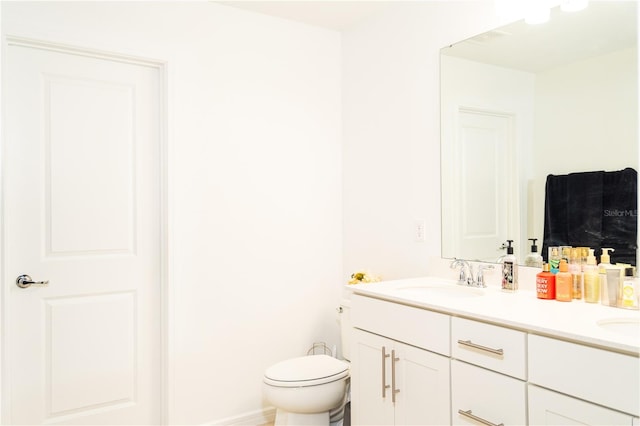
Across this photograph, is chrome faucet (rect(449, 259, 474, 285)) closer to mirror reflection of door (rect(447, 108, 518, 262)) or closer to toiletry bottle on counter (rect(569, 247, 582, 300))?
mirror reflection of door (rect(447, 108, 518, 262))

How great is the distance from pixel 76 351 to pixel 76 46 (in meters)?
1.47

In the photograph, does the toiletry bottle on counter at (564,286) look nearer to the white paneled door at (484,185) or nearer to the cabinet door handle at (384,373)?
the white paneled door at (484,185)

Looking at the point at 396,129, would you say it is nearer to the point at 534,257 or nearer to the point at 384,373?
the point at 534,257

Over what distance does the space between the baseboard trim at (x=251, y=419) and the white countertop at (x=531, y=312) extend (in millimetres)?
1121

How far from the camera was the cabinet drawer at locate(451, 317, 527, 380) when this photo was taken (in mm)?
1440

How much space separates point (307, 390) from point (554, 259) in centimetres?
122

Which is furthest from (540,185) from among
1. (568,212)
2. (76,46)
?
(76,46)

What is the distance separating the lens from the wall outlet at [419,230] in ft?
8.12

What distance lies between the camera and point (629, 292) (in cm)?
158

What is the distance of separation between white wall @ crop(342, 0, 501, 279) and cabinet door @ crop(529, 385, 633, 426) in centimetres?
108

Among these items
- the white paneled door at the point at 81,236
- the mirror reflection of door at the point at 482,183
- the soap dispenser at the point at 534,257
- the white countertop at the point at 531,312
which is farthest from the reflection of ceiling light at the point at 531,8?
the white paneled door at the point at 81,236

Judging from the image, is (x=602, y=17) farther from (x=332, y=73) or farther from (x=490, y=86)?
(x=332, y=73)

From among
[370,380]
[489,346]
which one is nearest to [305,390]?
[370,380]

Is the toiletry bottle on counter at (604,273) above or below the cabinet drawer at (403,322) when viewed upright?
above
